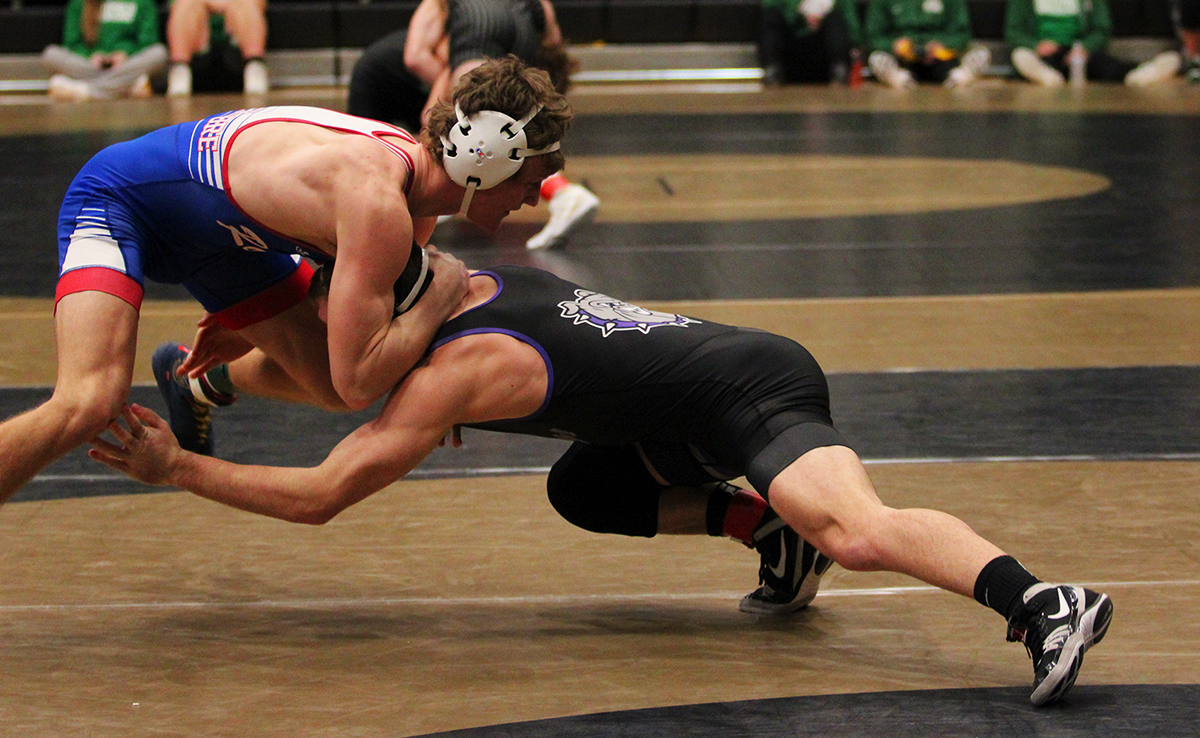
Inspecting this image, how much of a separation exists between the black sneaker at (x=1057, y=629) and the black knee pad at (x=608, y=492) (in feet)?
2.45

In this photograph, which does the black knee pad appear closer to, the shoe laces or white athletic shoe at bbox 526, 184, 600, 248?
the shoe laces

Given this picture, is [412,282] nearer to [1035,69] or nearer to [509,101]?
[509,101]

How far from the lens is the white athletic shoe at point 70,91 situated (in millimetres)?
11539

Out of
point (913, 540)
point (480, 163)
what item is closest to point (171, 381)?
point (480, 163)

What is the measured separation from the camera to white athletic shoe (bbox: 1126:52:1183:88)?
475 inches

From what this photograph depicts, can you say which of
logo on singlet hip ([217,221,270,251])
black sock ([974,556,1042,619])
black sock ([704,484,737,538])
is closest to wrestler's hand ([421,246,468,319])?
logo on singlet hip ([217,221,270,251])

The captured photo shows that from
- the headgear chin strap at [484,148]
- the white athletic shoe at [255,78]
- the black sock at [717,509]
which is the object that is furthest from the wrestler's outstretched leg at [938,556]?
the white athletic shoe at [255,78]

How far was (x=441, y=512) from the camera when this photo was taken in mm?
3055

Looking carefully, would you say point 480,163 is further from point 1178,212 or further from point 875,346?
point 1178,212

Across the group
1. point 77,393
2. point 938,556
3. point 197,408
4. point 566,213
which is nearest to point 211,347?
point 197,408

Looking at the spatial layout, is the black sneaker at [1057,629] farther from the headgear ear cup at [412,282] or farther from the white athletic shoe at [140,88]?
the white athletic shoe at [140,88]

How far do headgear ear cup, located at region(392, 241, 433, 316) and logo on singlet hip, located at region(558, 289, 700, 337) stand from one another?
0.24m

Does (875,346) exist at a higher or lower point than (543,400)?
lower

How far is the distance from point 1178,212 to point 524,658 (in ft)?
16.3
